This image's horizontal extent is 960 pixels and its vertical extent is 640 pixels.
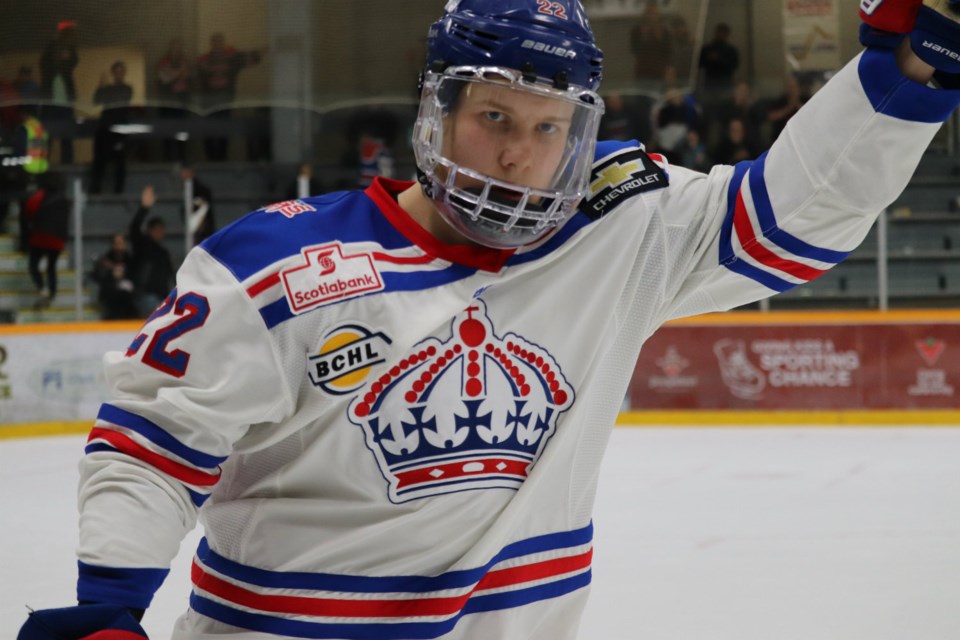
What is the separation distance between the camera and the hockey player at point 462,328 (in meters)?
1.17

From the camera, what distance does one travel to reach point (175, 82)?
28.6 feet

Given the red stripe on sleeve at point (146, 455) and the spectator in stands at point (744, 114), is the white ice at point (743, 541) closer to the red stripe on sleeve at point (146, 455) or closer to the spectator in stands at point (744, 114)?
the red stripe on sleeve at point (146, 455)

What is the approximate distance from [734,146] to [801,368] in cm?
184

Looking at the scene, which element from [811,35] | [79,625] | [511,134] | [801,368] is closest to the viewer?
[79,625]

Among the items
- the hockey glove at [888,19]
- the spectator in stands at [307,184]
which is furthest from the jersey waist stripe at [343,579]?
the spectator in stands at [307,184]

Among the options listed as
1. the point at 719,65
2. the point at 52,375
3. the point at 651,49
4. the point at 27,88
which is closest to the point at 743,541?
the point at 52,375

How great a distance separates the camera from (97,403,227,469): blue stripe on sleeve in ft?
3.65

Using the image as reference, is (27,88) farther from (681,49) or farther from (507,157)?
(507,157)

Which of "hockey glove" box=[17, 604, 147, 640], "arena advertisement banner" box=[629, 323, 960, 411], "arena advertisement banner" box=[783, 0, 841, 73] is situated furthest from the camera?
"arena advertisement banner" box=[783, 0, 841, 73]

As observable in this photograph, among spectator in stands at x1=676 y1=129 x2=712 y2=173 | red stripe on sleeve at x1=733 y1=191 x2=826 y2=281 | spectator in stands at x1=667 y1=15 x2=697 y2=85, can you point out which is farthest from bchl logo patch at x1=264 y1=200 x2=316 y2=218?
spectator in stands at x1=667 y1=15 x2=697 y2=85

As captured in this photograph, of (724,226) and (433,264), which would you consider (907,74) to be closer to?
(724,226)

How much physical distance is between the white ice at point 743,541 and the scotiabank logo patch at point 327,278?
1681 millimetres

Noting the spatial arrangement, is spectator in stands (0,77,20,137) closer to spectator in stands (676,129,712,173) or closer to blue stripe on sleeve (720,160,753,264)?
spectator in stands (676,129,712,173)

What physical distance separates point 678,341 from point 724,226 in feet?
18.6
